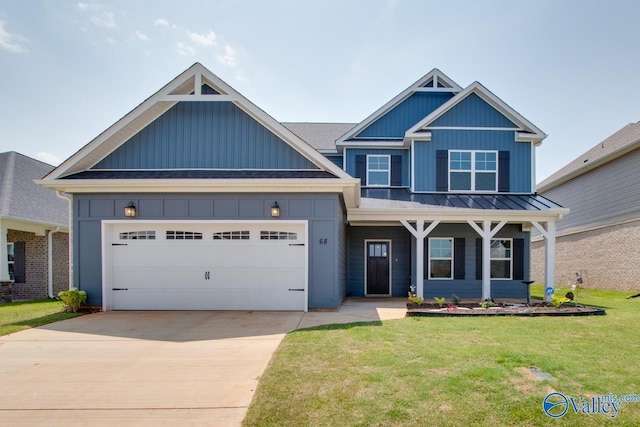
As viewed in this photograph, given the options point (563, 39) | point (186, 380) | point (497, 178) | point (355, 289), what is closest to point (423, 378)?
point (186, 380)

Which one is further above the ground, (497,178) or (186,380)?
(497,178)

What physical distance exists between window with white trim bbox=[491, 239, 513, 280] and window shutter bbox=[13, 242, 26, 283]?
1676cm

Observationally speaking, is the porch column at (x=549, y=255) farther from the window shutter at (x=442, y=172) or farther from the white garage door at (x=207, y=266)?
the white garage door at (x=207, y=266)

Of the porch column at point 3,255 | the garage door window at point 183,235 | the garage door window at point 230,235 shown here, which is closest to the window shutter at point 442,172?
the garage door window at point 230,235

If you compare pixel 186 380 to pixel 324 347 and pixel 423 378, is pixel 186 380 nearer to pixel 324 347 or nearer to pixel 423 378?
pixel 324 347

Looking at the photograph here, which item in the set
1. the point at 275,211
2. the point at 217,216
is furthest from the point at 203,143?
the point at 275,211

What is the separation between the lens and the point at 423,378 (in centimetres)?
451

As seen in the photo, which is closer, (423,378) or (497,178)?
(423,378)

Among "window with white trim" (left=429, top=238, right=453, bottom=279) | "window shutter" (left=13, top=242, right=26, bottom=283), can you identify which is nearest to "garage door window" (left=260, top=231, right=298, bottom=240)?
"window with white trim" (left=429, top=238, right=453, bottom=279)

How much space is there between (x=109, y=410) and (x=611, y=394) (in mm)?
5107

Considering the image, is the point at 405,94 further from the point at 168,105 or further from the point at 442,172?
the point at 168,105

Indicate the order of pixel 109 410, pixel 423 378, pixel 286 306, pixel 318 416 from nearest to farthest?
pixel 318 416 < pixel 109 410 < pixel 423 378 < pixel 286 306

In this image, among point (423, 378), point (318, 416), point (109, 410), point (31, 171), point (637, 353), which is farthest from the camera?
point (31, 171)

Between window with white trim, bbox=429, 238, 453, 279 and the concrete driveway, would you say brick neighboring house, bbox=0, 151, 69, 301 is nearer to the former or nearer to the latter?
the concrete driveway
